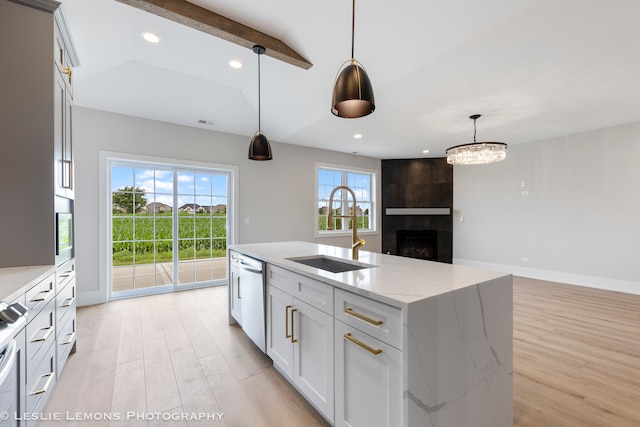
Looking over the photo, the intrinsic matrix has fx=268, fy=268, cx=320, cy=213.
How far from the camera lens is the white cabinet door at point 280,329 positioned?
1805 mm

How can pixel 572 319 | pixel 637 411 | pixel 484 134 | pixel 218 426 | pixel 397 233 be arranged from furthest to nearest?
pixel 397 233
pixel 484 134
pixel 572 319
pixel 637 411
pixel 218 426

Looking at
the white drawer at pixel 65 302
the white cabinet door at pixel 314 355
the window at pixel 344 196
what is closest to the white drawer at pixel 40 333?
the white drawer at pixel 65 302

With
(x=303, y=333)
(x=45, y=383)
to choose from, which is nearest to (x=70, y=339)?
(x=45, y=383)

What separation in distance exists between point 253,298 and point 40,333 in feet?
4.27

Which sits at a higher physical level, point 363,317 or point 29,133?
point 29,133

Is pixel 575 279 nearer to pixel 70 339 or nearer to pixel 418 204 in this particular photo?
pixel 418 204

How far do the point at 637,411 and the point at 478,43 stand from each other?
2.87 metres

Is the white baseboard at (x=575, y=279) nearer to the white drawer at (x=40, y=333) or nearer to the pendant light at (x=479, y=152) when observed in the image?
the pendant light at (x=479, y=152)

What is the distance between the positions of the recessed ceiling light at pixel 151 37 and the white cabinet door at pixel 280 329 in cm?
294

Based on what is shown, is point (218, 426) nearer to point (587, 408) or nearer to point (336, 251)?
point (336, 251)

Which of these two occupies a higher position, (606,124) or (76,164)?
(606,124)

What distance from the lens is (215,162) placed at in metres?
4.57

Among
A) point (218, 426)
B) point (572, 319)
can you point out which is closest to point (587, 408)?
point (572, 319)

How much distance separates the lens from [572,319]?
3.11m
